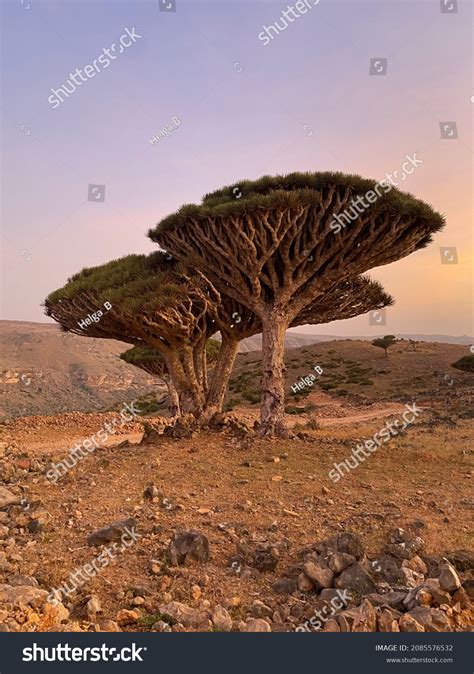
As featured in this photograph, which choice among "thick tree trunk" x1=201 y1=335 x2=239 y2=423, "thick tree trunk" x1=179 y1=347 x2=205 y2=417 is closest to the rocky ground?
"thick tree trunk" x1=201 y1=335 x2=239 y2=423

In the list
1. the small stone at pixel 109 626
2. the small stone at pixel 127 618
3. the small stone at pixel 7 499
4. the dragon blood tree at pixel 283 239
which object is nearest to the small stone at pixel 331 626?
the small stone at pixel 127 618

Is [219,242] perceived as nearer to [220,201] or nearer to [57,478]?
[220,201]

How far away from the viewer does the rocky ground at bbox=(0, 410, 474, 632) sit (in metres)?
3.76

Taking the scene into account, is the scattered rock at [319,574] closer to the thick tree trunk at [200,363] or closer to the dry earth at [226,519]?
the dry earth at [226,519]

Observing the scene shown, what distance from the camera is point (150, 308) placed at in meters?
11.5

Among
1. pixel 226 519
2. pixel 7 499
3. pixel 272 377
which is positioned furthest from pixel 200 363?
pixel 226 519

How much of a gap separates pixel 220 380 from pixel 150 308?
353cm

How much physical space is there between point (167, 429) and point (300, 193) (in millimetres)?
6870

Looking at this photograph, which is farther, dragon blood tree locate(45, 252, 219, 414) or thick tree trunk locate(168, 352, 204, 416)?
thick tree trunk locate(168, 352, 204, 416)

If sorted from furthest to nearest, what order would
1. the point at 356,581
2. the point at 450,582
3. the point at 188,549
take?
1. the point at 188,549
2. the point at 356,581
3. the point at 450,582

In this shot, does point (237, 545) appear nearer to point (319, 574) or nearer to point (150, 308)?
point (319, 574)

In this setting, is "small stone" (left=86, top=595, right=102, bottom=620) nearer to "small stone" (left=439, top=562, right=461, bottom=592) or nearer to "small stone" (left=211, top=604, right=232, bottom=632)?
"small stone" (left=211, top=604, right=232, bottom=632)

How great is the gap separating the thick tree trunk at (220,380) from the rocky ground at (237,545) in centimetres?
349

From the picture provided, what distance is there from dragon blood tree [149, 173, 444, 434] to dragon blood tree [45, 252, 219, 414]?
925mm
